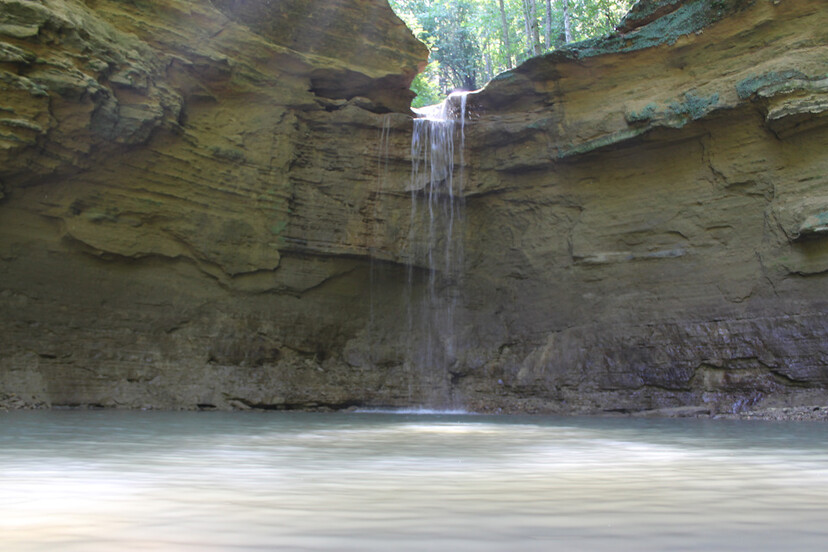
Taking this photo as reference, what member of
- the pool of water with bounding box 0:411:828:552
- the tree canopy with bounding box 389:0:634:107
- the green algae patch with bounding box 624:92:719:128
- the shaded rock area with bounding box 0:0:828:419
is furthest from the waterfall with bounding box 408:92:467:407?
the tree canopy with bounding box 389:0:634:107

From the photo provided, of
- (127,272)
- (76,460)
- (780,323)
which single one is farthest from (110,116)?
(780,323)

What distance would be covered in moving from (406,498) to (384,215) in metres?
11.8

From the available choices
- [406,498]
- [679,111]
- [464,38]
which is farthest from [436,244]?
[464,38]

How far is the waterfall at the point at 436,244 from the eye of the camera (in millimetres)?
14055

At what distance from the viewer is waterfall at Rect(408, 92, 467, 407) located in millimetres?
14055

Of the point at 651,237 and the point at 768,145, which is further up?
the point at 768,145

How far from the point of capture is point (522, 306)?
45.6 feet

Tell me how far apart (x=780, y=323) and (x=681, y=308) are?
160 centimetres

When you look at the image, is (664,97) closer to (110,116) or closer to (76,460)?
(110,116)

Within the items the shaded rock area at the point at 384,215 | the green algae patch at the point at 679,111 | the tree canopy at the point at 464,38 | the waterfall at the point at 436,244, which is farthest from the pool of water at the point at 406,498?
the tree canopy at the point at 464,38

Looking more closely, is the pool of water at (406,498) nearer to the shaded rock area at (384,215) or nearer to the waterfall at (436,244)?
the shaded rock area at (384,215)

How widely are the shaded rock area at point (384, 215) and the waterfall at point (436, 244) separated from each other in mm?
95

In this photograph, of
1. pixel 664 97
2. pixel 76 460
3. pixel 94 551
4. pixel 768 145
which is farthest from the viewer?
pixel 664 97

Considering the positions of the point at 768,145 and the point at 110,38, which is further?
the point at 768,145
